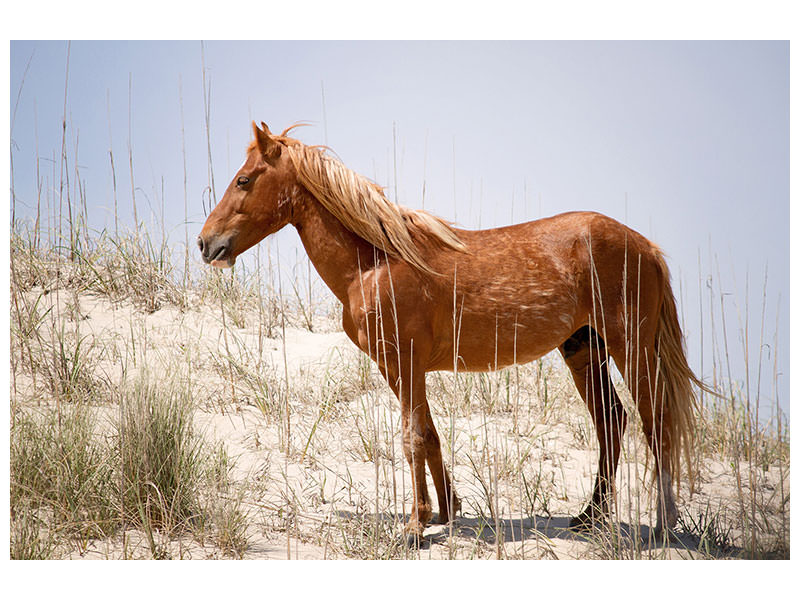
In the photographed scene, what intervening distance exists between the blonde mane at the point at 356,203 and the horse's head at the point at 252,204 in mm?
72

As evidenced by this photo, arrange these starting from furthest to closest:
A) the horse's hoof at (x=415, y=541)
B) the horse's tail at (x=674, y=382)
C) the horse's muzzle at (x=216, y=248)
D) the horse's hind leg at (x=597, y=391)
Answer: the horse's hind leg at (x=597, y=391) → the horse's tail at (x=674, y=382) → the horse's muzzle at (x=216, y=248) → the horse's hoof at (x=415, y=541)

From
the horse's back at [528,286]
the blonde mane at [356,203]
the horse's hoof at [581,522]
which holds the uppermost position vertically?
the blonde mane at [356,203]

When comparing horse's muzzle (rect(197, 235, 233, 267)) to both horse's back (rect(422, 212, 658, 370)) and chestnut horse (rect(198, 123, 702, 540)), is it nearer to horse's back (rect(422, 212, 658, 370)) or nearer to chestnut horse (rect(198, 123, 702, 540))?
chestnut horse (rect(198, 123, 702, 540))

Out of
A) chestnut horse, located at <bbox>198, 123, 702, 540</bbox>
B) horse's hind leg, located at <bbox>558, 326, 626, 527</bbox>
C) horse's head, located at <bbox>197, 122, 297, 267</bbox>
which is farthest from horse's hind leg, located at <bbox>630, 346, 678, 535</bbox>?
horse's head, located at <bbox>197, 122, 297, 267</bbox>

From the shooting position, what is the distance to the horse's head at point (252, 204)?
2766 mm

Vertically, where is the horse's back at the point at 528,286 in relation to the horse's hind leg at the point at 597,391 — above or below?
above

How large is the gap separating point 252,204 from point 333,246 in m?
0.38

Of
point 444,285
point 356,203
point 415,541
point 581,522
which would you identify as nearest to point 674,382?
point 581,522

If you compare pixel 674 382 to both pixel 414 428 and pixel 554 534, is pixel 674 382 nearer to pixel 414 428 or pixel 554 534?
pixel 554 534

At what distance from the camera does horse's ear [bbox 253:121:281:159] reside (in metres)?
2.76

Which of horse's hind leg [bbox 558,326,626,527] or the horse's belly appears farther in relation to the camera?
horse's hind leg [bbox 558,326,626,527]

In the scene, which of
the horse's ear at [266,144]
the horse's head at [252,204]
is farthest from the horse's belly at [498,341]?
the horse's ear at [266,144]

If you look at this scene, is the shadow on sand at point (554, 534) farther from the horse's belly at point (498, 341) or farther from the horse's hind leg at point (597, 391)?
the horse's belly at point (498, 341)
